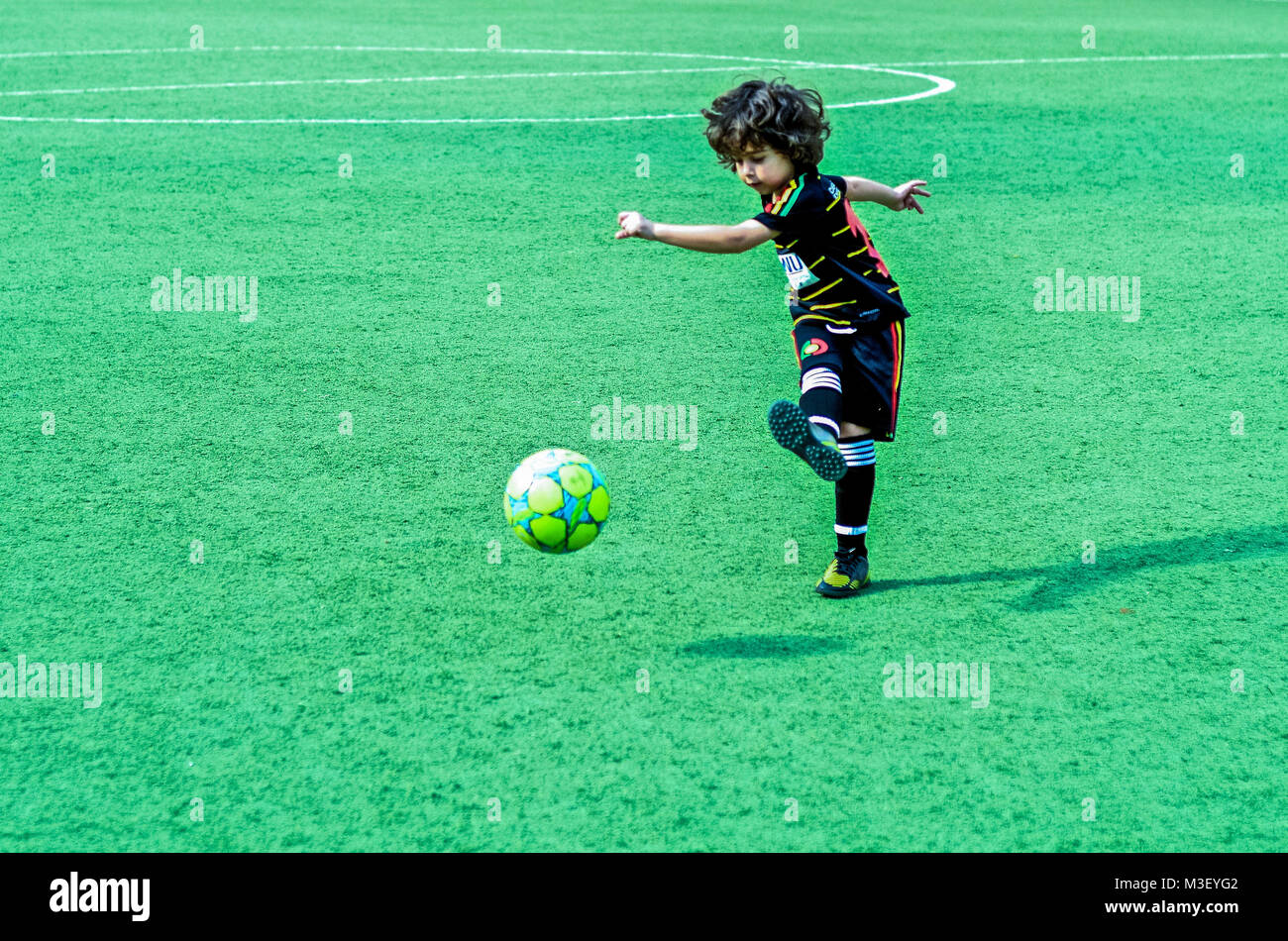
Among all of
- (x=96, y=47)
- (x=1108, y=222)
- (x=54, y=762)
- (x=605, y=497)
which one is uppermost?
(x=96, y=47)

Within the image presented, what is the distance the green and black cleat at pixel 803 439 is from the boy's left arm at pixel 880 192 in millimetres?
714

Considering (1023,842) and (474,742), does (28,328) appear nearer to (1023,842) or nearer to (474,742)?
(474,742)

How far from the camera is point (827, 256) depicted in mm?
4316

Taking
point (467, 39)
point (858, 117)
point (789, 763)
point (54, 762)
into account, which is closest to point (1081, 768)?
point (789, 763)

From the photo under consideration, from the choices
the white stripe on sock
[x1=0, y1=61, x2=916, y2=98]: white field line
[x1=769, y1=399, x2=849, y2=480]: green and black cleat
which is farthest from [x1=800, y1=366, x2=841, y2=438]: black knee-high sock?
[x1=0, y1=61, x2=916, y2=98]: white field line

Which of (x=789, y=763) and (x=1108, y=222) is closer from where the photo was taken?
(x=789, y=763)

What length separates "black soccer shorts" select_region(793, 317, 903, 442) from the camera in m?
4.40

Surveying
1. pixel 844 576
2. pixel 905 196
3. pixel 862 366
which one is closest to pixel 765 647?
pixel 844 576

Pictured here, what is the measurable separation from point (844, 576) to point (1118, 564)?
3.04ft

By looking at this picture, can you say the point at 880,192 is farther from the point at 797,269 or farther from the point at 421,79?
the point at 421,79

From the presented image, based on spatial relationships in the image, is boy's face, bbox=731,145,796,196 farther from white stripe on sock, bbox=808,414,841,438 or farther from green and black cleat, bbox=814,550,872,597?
green and black cleat, bbox=814,550,872,597

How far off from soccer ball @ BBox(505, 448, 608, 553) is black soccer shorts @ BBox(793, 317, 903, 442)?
0.76 m

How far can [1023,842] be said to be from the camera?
10.3ft

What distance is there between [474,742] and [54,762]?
40.0 inches
